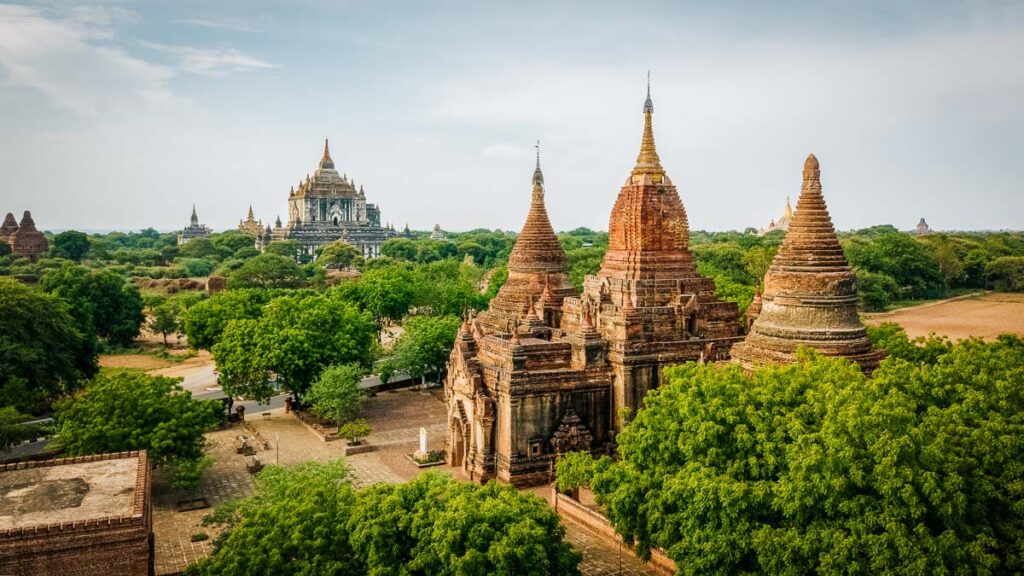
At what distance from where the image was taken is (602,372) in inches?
1236

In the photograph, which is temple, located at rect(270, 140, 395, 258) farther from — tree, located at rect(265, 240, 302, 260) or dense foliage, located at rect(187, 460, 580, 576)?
dense foliage, located at rect(187, 460, 580, 576)

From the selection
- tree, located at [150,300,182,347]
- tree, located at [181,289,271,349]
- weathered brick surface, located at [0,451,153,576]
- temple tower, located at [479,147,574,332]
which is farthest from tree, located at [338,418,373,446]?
tree, located at [150,300,182,347]

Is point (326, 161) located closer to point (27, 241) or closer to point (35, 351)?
point (27, 241)

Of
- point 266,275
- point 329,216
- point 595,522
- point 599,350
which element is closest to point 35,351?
point 599,350

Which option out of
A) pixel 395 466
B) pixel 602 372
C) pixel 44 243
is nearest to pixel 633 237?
pixel 602 372

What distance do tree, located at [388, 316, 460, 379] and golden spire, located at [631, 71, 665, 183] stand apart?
16.3 m

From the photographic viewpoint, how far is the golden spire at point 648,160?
36.4 metres

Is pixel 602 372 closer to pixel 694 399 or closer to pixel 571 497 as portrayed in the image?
pixel 571 497

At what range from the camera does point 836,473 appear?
57.3 ft

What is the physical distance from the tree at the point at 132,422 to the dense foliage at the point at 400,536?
37.3 feet

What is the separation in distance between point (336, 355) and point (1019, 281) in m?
84.5

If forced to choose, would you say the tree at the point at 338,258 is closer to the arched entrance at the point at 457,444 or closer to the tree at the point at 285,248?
the tree at the point at 285,248

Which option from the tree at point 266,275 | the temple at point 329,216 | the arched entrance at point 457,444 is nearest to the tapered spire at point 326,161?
the temple at point 329,216

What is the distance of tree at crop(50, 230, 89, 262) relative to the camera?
120125mm
